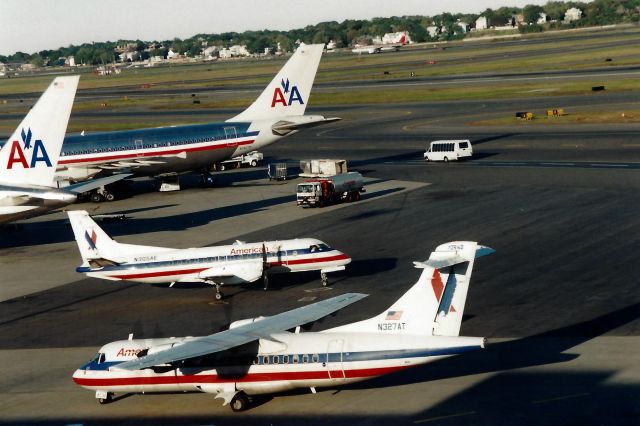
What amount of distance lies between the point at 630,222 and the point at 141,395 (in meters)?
40.5

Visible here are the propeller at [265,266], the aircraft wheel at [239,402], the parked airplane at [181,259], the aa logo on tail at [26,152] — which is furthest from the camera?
the aa logo on tail at [26,152]

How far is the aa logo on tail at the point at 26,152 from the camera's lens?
57906 mm

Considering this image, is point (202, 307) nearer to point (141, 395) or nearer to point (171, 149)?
point (141, 395)

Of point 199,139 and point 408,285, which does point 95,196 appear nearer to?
point 199,139

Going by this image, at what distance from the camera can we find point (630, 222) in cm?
6519

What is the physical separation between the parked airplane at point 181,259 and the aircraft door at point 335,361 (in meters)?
17.9

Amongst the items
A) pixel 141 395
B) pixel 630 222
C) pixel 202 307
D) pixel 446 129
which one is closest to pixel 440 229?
pixel 630 222

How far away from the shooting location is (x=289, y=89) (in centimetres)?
9231

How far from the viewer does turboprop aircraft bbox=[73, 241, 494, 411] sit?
33.9m

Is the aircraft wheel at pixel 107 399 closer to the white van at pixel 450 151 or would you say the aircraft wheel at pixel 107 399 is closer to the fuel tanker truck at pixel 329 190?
the fuel tanker truck at pixel 329 190

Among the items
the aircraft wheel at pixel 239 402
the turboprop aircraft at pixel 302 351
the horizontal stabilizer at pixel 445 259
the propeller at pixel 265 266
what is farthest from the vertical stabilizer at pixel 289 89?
the horizontal stabilizer at pixel 445 259

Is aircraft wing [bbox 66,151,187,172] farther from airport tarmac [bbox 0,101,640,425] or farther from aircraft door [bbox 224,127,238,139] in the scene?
aircraft door [bbox 224,127,238,139]

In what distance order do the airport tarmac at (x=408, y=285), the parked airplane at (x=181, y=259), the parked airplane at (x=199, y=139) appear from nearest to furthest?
the airport tarmac at (x=408, y=285) < the parked airplane at (x=181, y=259) < the parked airplane at (x=199, y=139)

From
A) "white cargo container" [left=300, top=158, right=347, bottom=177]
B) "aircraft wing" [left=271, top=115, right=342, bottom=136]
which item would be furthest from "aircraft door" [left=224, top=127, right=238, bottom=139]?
"white cargo container" [left=300, top=158, right=347, bottom=177]
